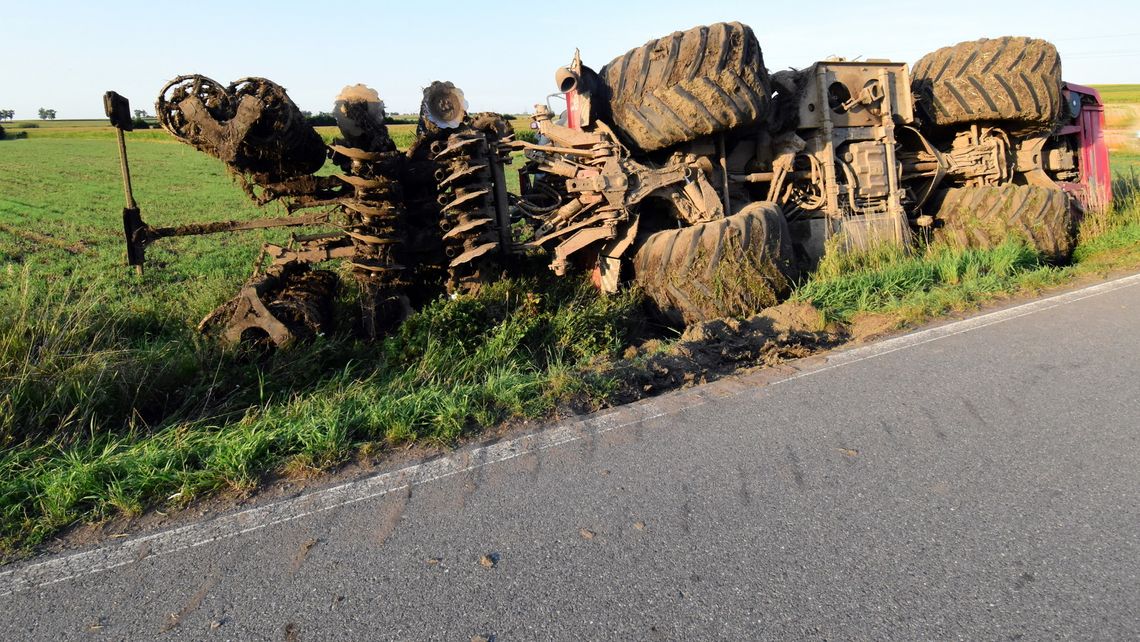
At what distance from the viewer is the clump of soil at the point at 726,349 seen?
4941mm

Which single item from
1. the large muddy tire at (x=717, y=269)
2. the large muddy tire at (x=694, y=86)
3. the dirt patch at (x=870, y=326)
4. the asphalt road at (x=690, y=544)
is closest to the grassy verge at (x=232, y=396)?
the asphalt road at (x=690, y=544)

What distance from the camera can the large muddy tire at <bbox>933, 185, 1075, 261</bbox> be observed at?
340 inches

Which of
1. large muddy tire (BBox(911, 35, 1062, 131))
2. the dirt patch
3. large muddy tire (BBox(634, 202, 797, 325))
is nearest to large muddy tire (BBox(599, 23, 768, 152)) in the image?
large muddy tire (BBox(634, 202, 797, 325))

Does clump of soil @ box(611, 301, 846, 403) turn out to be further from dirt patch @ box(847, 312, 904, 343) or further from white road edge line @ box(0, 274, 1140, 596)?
white road edge line @ box(0, 274, 1140, 596)

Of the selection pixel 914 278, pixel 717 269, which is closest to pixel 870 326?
pixel 717 269

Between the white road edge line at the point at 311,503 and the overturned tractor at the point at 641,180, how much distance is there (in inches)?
101

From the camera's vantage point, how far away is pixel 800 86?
8.55 meters

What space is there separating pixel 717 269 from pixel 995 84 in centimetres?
489

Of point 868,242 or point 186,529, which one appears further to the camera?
point 868,242

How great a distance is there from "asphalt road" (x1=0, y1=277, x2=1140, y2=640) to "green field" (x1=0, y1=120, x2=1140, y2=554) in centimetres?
42

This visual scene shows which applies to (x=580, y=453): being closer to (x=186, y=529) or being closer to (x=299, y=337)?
(x=186, y=529)

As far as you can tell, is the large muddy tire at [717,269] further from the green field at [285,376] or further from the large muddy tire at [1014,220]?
the large muddy tire at [1014,220]

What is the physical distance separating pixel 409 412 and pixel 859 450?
88.0 inches

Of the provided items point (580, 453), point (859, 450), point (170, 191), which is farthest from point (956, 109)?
point (170, 191)
